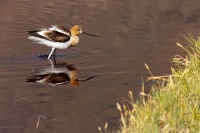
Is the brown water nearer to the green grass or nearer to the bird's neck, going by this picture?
the bird's neck

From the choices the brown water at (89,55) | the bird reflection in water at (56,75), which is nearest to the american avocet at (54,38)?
the brown water at (89,55)

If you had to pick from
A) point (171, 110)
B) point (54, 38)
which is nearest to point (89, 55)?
point (54, 38)

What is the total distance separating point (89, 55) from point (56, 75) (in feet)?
4.41

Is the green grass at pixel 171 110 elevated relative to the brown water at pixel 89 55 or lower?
elevated

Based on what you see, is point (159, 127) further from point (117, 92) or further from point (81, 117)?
point (117, 92)

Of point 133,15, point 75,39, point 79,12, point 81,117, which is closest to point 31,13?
point 79,12

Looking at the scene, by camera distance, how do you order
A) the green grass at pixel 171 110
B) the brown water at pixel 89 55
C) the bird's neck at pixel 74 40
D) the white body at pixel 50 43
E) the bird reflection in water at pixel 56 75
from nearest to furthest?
1. the green grass at pixel 171 110
2. the brown water at pixel 89 55
3. the bird reflection in water at pixel 56 75
4. the white body at pixel 50 43
5. the bird's neck at pixel 74 40

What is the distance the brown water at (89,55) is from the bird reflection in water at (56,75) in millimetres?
119

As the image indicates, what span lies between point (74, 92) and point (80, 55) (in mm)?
2441

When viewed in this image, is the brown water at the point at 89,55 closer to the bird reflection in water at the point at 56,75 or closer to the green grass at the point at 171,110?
the bird reflection in water at the point at 56,75

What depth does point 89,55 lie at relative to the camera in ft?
41.9

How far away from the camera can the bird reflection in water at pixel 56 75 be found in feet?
36.6

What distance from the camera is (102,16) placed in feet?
52.2

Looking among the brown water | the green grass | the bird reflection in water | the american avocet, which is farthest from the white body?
the green grass
